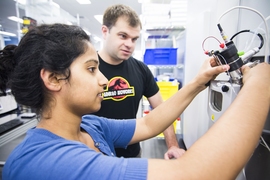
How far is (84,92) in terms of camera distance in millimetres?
501

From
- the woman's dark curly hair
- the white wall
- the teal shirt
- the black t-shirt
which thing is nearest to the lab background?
the white wall

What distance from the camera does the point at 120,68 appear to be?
1.11 meters

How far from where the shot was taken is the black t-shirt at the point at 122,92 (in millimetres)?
1050

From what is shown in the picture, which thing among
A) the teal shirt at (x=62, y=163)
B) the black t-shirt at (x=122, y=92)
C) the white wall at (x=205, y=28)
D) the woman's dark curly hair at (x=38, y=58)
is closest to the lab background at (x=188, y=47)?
the white wall at (x=205, y=28)

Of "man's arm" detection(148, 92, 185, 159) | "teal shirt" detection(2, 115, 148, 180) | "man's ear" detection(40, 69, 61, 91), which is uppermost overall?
"man's ear" detection(40, 69, 61, 91)

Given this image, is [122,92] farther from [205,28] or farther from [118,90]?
[205,28]

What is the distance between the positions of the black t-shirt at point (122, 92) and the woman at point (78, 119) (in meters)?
0.30

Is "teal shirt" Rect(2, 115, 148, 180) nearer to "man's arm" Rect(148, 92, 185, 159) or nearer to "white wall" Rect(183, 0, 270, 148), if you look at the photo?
"man's arm" Rect(148, 92, 185, 159)

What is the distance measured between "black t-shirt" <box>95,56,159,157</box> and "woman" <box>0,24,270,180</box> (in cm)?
30

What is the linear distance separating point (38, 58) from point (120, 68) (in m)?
0.66

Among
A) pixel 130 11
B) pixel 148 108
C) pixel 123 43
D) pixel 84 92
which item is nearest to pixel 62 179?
pixel 84 92

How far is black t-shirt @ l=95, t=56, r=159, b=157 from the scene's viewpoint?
1.05 metres

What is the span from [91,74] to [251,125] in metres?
0.44

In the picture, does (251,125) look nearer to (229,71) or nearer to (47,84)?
(229,71)
